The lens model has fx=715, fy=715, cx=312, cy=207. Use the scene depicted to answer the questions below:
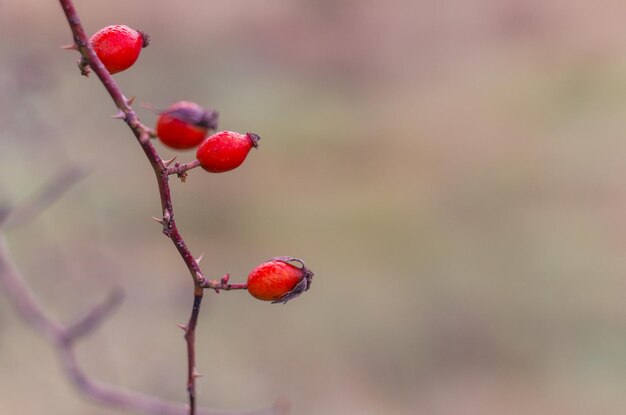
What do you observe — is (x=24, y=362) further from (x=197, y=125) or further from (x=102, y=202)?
(x=197, y=125)

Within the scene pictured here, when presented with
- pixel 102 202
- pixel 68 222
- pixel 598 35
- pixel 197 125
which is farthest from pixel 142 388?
pixel 598 35

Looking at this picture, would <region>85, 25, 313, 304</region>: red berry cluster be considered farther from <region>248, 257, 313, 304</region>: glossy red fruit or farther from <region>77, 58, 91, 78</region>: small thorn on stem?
<region>77, 58, 91, 78</region>: small thorn on stem

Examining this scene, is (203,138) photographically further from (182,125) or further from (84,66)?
(84,66)

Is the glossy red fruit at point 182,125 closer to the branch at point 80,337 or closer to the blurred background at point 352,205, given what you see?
the branch at point 80,337

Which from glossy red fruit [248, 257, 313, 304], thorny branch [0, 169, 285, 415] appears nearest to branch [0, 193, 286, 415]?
thorny branch [0, 169, 285, 415]

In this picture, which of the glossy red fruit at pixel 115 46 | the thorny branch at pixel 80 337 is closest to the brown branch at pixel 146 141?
the glossy red fruit at pixel 115 46

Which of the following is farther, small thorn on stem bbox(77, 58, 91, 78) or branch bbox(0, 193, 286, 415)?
branch bbox(0, 193, 286, 415)
